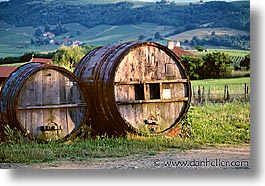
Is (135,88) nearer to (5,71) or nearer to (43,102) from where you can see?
(43,102)

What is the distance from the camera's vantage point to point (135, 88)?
19.6 ft

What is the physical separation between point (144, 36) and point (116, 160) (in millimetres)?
1049

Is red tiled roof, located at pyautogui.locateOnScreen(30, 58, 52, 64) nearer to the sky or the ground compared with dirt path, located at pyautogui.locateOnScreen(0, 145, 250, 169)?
nearer to the sky

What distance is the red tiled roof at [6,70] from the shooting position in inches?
234

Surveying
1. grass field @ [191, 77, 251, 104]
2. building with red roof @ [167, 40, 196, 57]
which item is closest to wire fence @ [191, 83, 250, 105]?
grass field @ [191, 77, 251, 104]

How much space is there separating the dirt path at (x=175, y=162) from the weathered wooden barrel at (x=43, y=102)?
288 mm

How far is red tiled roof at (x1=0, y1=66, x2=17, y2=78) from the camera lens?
5.95 metres

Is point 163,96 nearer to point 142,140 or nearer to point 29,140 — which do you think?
Result: point 142,140

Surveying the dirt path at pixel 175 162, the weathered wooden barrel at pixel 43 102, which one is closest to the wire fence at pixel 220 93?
the dirt path at pixel 175 162

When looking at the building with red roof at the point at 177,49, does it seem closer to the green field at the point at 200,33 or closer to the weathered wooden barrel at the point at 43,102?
the green field at the point at 200,33

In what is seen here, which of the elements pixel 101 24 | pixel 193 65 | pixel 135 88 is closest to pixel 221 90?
pixel 193 65

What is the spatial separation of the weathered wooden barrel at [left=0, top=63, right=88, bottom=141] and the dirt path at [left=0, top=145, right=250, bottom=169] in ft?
0.95

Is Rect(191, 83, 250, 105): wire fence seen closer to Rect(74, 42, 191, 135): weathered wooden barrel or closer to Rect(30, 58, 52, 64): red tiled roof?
Rect(74, 42, 191, 135): weathered wooden barrel

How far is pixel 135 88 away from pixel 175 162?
70 cm
